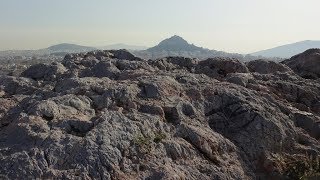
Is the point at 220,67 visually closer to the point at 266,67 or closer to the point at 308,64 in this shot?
the point at 266,67

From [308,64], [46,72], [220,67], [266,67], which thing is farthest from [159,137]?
[308,64]

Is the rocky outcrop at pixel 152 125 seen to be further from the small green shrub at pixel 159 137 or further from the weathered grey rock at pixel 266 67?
the weathered grey rock at pixel 266 67

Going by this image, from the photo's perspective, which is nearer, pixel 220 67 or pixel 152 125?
pixel 152 125

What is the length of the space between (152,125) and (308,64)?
19.9m

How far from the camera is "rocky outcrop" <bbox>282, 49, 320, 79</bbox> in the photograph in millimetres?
31781

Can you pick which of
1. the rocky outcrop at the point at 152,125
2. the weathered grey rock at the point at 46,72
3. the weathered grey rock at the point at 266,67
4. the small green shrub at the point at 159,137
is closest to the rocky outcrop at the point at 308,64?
the weathered grey rock at the point at 266,67

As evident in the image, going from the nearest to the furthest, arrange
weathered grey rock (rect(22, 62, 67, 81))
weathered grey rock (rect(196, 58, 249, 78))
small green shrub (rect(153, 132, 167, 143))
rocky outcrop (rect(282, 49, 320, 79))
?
small green shrub (rect(153, 132, 167, 143)), weathered grey rock (rect(22, 62, 67, 81)), weathered grey rock (rect(196, 58, 249, 78)), rocky outcrop (rect(282, 49, 320, 79))

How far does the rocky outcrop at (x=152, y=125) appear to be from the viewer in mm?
15477

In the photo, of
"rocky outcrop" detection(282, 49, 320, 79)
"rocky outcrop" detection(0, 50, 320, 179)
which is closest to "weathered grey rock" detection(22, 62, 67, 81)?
"rocky outcrop" detection(0, 50, 320, 179)

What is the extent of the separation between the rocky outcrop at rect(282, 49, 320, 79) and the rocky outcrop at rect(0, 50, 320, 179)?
15.8ft

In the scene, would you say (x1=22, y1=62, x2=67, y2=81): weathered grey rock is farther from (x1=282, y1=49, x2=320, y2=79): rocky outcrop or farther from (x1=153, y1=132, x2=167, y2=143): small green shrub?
(x1=282, y1=49, x2=320, y2=79): rocky outcrop

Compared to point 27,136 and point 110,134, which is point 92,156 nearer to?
point 110,134

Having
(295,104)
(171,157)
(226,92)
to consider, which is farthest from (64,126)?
(295,104)

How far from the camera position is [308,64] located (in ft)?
109
